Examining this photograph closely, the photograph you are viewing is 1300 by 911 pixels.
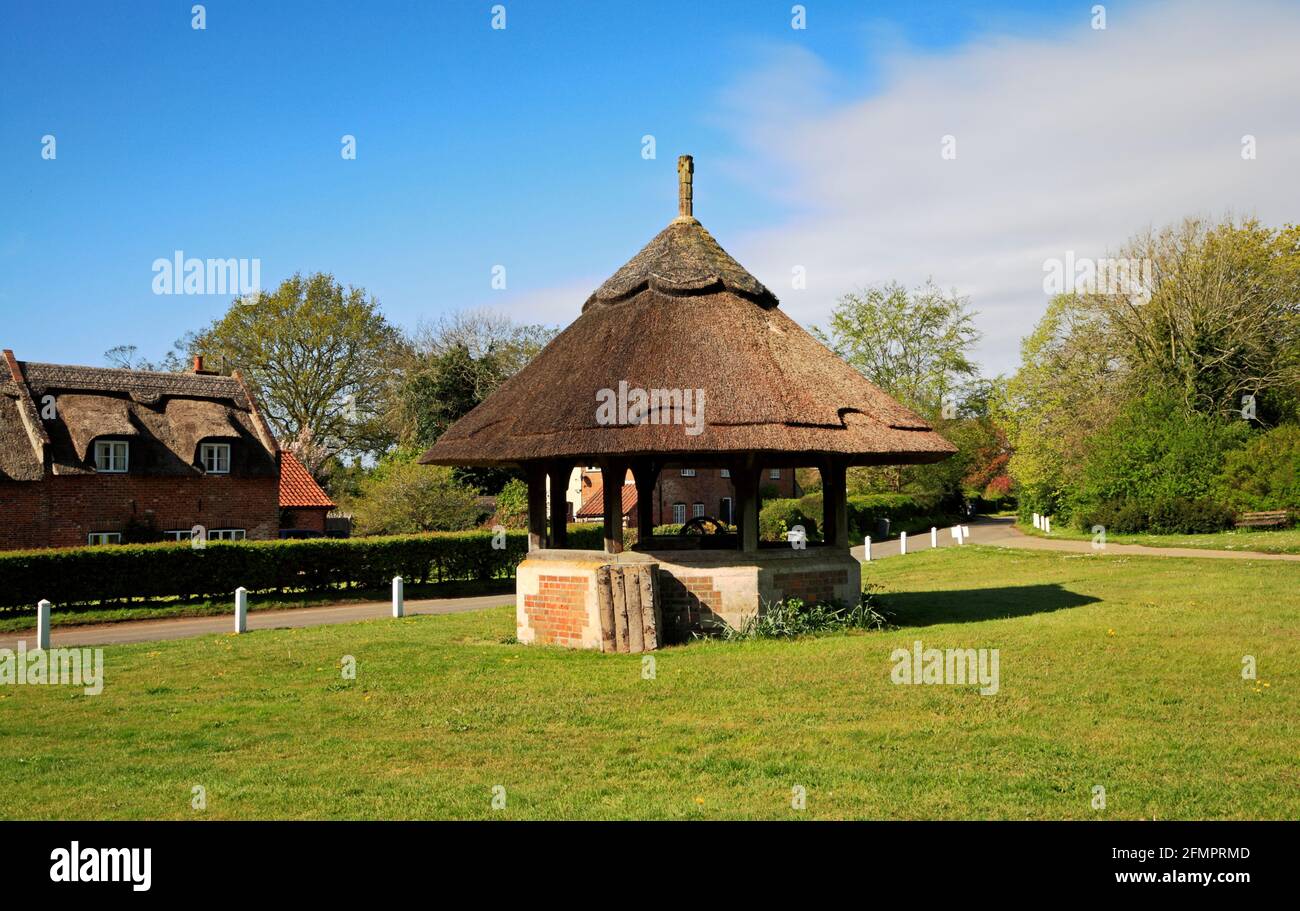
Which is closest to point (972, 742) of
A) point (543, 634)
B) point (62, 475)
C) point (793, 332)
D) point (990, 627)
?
point (990, 627)

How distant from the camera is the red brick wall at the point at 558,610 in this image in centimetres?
1487

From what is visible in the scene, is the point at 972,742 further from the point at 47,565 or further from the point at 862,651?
the point at 47,565

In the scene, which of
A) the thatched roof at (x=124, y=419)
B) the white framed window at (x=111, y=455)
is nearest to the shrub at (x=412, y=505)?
the thatched roof at (x=124, y=419)

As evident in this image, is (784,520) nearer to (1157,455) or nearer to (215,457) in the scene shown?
(1157,455)

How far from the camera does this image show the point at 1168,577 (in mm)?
22203

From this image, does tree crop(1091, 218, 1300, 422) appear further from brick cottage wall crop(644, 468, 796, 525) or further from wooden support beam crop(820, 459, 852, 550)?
wooden support beam crop(820, 459, 852, 550)

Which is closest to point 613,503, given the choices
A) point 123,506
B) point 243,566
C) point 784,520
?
point 243,566

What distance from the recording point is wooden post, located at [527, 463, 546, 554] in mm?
16688

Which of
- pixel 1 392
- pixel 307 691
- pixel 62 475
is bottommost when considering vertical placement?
pixel 307 691

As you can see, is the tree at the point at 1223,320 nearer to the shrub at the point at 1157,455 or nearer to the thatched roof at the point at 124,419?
the shrub at the point at 1157,455

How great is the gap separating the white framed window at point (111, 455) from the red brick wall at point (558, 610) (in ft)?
76.5

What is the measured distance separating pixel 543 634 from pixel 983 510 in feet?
221

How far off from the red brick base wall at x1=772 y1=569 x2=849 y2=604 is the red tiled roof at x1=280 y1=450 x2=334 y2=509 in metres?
29.4

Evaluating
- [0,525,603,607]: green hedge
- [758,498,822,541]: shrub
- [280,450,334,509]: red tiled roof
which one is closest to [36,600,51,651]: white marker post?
[0,525,603,607]: green hedge
